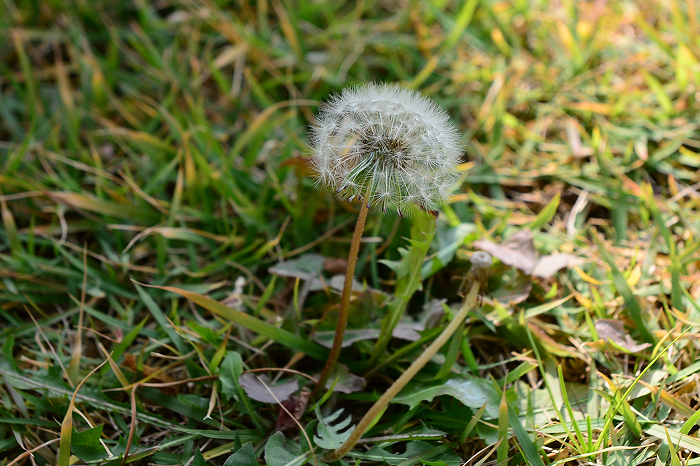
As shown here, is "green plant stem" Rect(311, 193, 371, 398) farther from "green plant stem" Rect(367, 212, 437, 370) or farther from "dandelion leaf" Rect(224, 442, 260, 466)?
"dandelion leaf" Rect(224, 442, 260, 466)

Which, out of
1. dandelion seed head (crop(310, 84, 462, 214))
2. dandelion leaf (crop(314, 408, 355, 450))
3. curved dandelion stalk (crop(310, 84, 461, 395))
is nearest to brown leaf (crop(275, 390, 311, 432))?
dandelion leaf (crop(314, 408, 355, 450))

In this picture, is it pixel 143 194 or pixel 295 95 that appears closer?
pixel 143 194

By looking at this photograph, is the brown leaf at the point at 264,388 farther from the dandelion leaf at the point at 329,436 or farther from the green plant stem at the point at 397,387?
the green plant stem at the point at 397,387

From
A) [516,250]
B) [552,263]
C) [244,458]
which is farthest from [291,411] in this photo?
[552,263]

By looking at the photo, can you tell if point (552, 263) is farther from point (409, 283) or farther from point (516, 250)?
point (409, 283)

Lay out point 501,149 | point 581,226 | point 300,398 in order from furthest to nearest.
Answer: point 501,149 → point 581,226 → point 300,398

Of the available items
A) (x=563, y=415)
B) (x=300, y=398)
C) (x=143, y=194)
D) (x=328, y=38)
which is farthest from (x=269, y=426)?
(x=328, y=38)

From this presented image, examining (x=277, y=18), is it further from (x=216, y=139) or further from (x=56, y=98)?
(x=56, y=98)

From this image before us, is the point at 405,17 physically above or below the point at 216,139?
above
